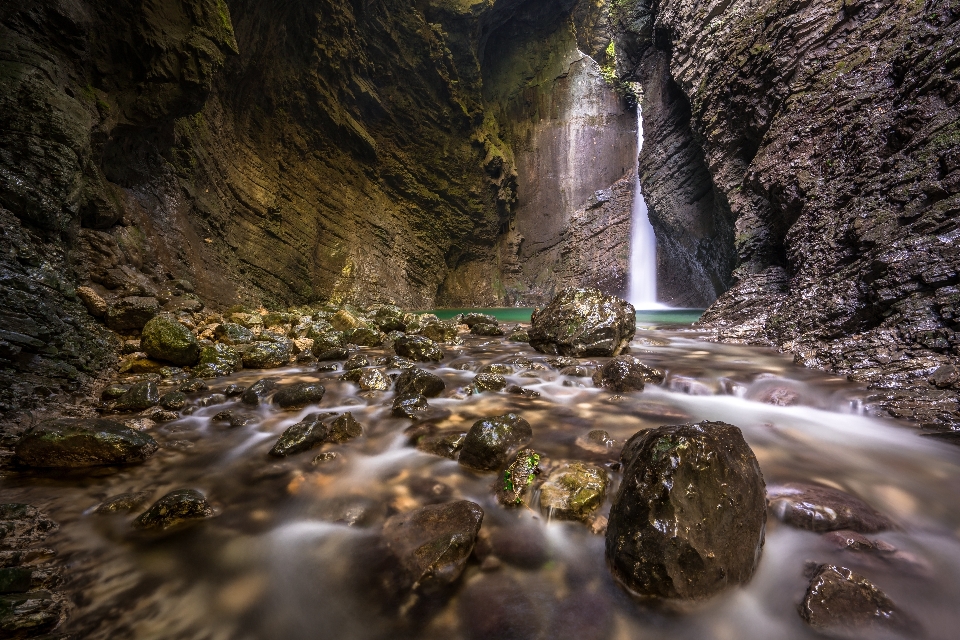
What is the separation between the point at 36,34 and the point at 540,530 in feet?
26.5

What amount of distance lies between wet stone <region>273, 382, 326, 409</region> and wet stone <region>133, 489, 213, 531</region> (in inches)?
60.0

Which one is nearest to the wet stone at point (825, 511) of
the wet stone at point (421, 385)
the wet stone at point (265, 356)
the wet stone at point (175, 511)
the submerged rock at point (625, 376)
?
the submerged rock at point (625, 376)

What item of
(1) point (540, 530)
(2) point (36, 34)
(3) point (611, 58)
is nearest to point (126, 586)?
(1) point (540, 530)

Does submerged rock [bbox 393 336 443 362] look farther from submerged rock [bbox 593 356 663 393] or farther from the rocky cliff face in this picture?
the rocky cliff face

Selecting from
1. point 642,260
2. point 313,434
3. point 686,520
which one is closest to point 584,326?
point 313,434

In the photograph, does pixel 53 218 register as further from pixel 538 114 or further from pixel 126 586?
pixel 538 114

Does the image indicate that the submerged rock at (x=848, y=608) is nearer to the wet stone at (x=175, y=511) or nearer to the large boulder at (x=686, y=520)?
the large boulder at (x=686, y=520)

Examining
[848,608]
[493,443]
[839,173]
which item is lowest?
[848,608]

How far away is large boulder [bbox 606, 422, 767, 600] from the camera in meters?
1.38

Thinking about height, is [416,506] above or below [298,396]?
below

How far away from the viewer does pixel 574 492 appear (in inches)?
77.4

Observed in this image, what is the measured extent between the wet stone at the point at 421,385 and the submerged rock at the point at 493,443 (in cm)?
129

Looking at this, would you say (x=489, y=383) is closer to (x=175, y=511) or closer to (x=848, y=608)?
(x=175, y=511)

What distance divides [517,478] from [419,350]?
3520 millimetres
